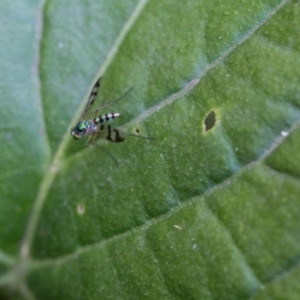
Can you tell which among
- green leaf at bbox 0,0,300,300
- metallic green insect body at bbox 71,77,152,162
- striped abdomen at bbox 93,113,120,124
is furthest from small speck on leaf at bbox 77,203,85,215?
striped abdomen at bbox 93,113,120,124

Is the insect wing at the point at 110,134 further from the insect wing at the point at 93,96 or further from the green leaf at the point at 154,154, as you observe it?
the insect wing at the point at 93,96

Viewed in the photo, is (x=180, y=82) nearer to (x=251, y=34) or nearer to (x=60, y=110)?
(x=251, y=34)

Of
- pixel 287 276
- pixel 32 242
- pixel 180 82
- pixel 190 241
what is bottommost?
pixel 32 242

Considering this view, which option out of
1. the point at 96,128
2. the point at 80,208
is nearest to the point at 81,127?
the point at 96,128

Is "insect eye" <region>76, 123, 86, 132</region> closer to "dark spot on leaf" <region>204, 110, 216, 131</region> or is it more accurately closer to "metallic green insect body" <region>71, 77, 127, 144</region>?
"metallic green insect body" <region>71, 77, 127, 144</region>

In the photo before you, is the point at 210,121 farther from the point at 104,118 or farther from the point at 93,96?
the point at 93,96

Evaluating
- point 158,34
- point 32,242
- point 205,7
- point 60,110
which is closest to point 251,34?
point 205,7
